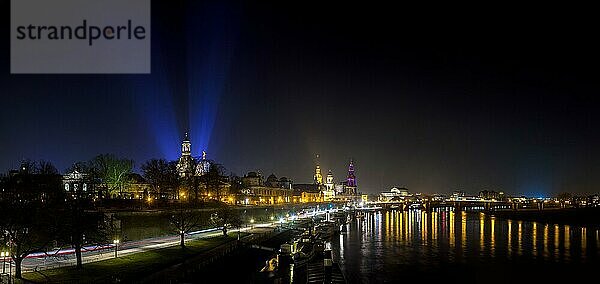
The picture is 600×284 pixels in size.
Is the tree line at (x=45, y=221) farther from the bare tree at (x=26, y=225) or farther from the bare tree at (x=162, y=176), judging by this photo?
the bare tree at (x=162, y=176)

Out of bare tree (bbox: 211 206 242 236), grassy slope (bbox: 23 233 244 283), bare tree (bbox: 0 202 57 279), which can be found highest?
bare tree (bbox: 0 202 57 279)

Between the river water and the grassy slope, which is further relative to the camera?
the river water

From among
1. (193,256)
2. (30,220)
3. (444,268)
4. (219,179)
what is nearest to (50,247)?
(30,220)

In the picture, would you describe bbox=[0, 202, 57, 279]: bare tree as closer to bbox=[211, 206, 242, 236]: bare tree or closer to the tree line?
the tree line

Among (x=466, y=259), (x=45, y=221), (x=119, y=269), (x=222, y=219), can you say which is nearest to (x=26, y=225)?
(x=45, y=221)

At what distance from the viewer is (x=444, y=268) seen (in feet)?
201

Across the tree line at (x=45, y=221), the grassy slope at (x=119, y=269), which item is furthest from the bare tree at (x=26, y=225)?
the grassy slope at (x=119, y=269)

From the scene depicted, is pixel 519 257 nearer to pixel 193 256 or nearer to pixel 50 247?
pixel 193 256

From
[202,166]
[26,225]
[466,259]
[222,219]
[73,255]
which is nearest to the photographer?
[26,225]

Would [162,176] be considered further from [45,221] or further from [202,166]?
[45,221]

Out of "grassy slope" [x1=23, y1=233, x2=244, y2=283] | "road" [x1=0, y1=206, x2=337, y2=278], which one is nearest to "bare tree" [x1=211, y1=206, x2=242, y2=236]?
"road" [x1=0, y1=206, x2=337, y2=278]

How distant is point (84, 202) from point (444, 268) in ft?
127

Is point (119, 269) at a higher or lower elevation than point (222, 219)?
higher

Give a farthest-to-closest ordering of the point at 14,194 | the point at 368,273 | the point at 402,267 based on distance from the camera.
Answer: the point at 402,267
the point at 368,273
the point at 14,194
